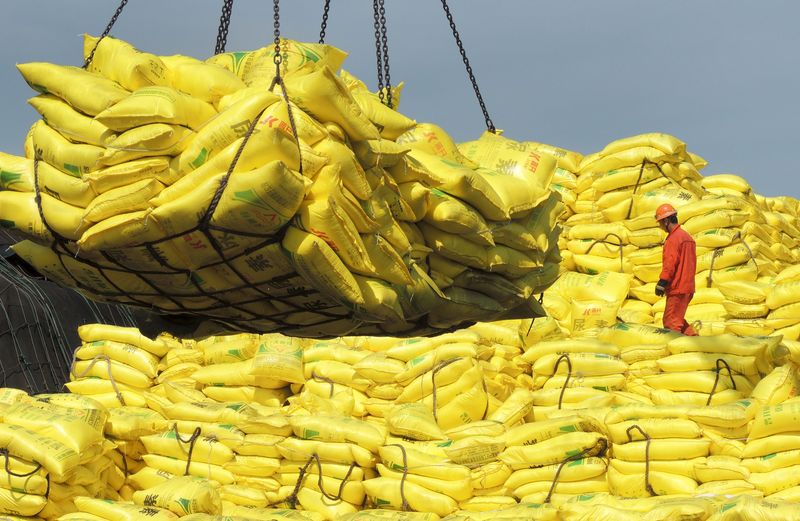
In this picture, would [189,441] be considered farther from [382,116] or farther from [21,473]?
[382,116]

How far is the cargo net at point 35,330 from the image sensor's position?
8.59 meters

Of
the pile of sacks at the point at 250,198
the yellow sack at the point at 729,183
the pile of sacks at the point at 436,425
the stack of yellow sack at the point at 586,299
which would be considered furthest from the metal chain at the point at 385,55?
the yellow sack at the point at 729,183

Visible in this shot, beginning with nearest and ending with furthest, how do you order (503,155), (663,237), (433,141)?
(433,141) → (503,155) → (663,237)

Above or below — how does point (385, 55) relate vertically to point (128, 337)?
above

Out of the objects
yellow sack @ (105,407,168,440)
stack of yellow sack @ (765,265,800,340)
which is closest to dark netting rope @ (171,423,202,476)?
yellow sack @ (105,407,168,440)

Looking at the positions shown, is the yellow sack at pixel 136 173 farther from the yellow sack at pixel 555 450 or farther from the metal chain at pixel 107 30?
the yellow sack at pixel 555 450

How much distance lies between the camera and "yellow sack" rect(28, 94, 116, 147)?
320 centimetres

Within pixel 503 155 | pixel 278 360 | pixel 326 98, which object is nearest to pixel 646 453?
pixel 503 155

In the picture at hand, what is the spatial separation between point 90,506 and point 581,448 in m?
2.92

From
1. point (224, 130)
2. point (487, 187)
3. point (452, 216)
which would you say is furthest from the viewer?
point (487, 187)

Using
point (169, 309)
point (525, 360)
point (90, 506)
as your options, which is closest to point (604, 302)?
point (525, 360)

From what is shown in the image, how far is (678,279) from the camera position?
8.17 m

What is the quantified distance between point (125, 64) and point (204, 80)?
1.05 ft

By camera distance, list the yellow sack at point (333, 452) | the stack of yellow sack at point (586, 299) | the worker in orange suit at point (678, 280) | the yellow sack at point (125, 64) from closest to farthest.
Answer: the yellow sack at point (125, 64) → the yellow sack at point (333, 452) → the worker in orange suit at point (678, 280) → the stack of yellow sack at point (586, 299)
